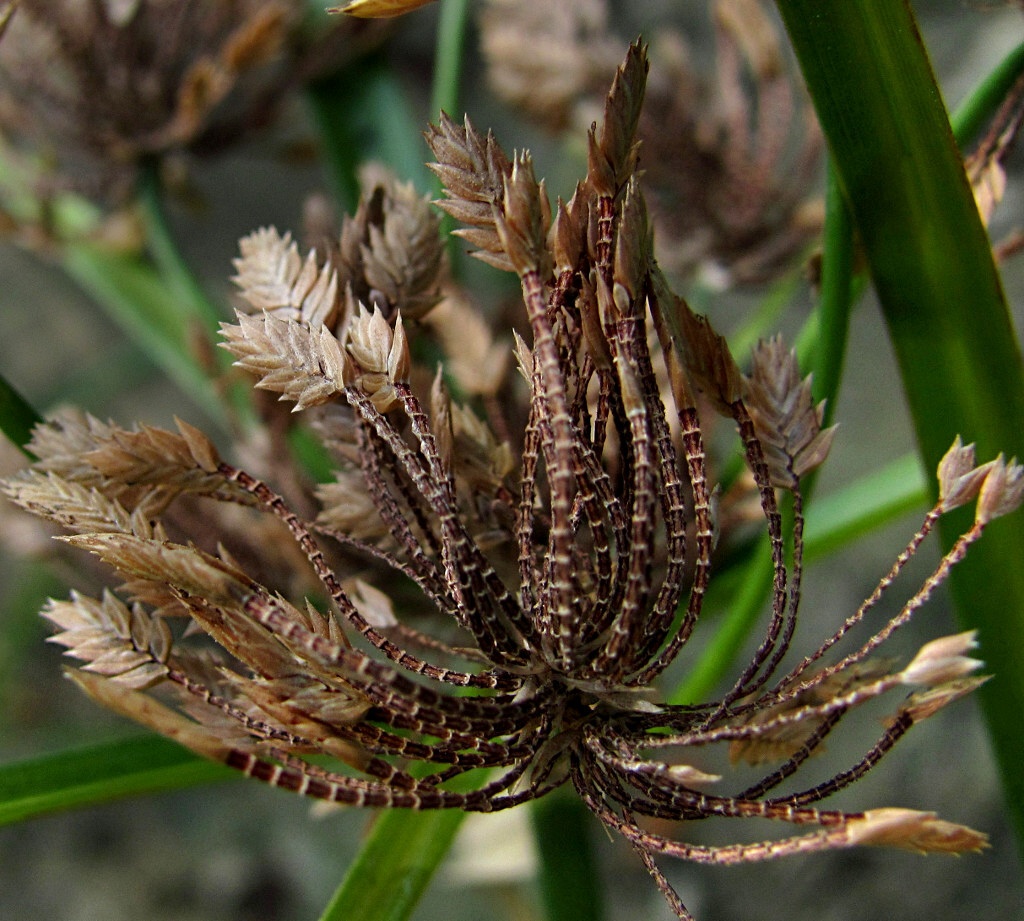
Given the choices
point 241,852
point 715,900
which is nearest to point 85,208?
point 241,852

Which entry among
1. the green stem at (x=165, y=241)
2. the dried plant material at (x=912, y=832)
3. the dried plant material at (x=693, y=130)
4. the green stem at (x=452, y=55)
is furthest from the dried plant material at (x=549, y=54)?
the dried plant material at (x=912, y=832)

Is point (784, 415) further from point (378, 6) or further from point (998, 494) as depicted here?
point (378, 6)

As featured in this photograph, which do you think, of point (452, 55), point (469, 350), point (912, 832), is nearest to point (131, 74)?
point (452, 55)

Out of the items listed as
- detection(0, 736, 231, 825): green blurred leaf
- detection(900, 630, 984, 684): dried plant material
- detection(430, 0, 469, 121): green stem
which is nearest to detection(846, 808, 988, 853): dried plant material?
detection(900, 630, 984, 684): dried plant material

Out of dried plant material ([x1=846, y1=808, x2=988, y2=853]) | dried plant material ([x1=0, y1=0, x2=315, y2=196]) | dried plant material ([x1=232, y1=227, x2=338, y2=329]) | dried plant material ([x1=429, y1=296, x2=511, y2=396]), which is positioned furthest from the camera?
dried plant material ([x1=0, y1=0, x2=315, y2=196])

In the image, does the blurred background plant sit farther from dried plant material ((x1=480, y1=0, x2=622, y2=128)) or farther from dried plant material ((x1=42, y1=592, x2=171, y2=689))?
dried plant material ((x1=42, y1=592, x2=171, y2=689))

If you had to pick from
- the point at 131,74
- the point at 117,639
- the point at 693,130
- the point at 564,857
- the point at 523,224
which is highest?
the point at 131,74
